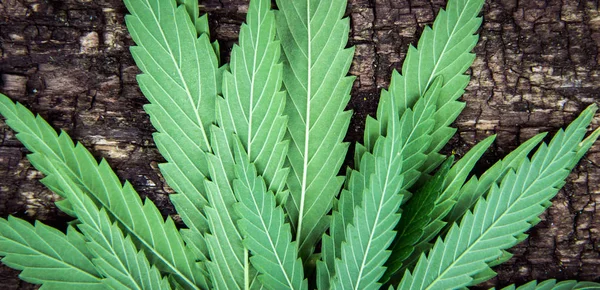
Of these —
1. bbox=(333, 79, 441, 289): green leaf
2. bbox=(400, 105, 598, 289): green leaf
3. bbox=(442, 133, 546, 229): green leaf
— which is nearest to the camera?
bbox=(333, 79, 441, 289): green leaf

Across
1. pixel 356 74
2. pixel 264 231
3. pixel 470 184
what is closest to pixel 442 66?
pixel 356 74

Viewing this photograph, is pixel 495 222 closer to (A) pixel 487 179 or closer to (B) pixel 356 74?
(A) pixel 487 179

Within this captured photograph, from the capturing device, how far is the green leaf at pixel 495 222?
1.39m

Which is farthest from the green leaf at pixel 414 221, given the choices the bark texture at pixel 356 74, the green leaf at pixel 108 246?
the green leaf at pixel 108 246

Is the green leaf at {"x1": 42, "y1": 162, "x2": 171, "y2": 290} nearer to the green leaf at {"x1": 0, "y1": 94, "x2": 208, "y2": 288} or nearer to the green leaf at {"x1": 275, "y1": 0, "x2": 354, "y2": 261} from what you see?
the green leaf at {"x1": 0, "y1": 94, "x2": 208, "y2": 288}

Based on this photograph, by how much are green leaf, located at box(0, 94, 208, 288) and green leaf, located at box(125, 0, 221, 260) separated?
75mm

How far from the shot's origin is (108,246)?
1378 millimetres

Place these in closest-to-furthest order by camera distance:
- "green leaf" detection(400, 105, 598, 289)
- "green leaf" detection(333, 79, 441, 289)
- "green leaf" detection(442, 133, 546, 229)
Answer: "green leaf" detection(333, 79, 441, 289) → "green leaf" detection(400, 105, 598, 289) → "green leaf" detection(442, 133, 546, 229)

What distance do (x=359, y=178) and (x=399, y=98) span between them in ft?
1.05

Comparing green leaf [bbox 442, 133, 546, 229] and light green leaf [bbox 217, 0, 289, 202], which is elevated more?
light green leaf [bbox 217, 0, 289, 202]

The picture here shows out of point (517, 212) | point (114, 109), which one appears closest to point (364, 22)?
point (517, 212)

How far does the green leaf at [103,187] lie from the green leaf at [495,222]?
80 cm

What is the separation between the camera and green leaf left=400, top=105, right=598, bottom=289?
4.57 ft

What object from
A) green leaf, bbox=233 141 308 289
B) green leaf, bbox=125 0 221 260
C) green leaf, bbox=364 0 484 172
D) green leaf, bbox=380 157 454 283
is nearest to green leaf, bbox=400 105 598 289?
green leaf, bbox=380 157 454 283
